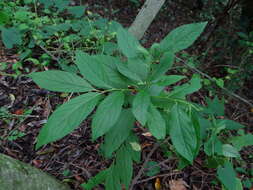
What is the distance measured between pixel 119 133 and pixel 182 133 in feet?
0.94

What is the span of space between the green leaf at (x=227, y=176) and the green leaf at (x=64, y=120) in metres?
0.80

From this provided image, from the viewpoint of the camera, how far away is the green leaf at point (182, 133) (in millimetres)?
940

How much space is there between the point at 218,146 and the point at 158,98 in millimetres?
420

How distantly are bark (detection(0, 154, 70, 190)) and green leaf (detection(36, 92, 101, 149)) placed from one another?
1.46 ft

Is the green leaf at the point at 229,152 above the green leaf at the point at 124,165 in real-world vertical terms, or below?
above

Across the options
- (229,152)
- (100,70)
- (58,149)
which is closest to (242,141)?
(229,152)

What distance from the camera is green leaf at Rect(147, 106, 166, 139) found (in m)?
0.94

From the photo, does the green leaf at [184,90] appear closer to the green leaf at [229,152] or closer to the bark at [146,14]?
the green leaf at [229,152]

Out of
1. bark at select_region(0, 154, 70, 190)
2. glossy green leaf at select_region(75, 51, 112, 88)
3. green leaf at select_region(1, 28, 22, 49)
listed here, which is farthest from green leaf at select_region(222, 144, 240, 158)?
green leaf at select_region(1, 28, 22, 49)

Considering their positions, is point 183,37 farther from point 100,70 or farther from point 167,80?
point 100,70

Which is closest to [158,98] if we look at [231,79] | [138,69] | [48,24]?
[138,69]

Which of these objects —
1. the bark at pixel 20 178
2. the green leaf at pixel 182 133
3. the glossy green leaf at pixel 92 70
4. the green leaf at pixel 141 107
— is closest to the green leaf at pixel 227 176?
the green leaf at pixel 182 133

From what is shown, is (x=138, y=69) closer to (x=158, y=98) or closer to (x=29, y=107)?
(x=158, y=98)

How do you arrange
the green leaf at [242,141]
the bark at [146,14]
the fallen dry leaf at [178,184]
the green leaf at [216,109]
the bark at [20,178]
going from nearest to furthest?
the bark at [20,178] → the green leaf at [242,141] → the green leaf at [216,109] → the fallen dry leaf at [178,184] → the bark at [146,14]
